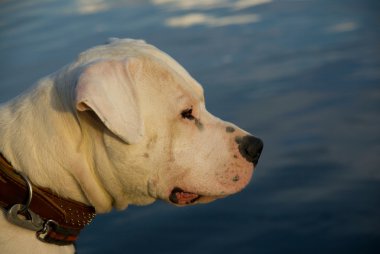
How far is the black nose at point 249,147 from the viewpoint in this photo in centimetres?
394

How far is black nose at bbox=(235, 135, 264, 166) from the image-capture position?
12.9 feet

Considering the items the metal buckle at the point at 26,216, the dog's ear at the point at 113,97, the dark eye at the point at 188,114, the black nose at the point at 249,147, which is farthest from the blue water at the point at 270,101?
the dog's ear at the point at 113,97

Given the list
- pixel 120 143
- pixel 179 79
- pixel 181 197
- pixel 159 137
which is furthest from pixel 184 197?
pixel 179 79

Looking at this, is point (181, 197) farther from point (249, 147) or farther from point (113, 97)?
point (113, 97)

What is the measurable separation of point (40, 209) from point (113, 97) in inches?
26.7

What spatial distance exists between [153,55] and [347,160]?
3.14 metres

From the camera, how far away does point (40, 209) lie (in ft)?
11.9

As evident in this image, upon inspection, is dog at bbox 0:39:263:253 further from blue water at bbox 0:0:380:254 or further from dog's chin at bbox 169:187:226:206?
blue water at bbox 0:0:380:254

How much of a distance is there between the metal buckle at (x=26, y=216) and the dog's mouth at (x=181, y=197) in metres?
0.68

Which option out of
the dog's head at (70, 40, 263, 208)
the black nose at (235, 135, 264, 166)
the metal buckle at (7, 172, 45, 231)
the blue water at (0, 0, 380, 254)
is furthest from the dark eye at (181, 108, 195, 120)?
the blue water at (0, 0, 380, 254)

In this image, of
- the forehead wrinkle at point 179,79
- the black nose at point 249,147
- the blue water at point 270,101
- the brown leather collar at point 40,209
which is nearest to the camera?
the brown leather collar at point 40,209

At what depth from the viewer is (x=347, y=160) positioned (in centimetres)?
652

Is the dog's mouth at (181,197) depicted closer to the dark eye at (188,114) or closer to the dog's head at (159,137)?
the dog's head at (159,137)

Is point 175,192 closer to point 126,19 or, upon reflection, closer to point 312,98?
point 312,98
